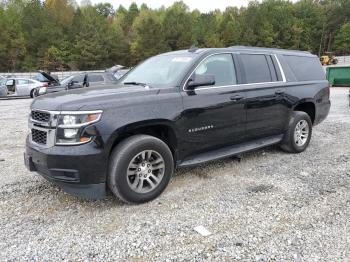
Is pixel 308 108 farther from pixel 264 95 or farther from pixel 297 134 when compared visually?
pixel 264 95

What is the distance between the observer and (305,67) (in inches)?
255

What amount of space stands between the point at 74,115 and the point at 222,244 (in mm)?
1959

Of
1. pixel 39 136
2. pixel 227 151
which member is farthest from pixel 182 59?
pixel 39 136

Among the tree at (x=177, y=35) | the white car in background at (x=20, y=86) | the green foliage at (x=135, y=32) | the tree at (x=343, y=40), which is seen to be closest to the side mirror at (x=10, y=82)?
the white car in background at (x=20, y=86)

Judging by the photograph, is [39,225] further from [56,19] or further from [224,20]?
[224,20]

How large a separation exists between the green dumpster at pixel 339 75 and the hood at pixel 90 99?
20134 millimetres

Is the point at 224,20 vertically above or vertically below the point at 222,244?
above

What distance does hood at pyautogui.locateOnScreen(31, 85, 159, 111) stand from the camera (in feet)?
12.2

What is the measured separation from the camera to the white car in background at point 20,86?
19.3 m

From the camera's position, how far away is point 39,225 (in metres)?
3.67

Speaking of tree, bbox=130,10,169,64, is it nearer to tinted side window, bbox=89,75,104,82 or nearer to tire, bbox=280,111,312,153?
tinted side window, bbox=89,75,104,82

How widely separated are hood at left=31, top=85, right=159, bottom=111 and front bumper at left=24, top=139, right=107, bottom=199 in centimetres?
42

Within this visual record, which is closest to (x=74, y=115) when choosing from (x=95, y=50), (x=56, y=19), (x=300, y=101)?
(x=300, y=101)

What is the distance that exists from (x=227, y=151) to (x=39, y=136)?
251 centimetres
